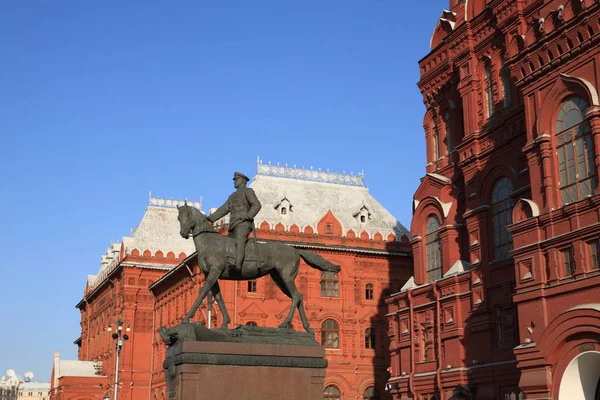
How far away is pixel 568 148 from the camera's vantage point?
2875 centimetres

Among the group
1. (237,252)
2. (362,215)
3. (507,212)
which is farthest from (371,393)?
(237,252)

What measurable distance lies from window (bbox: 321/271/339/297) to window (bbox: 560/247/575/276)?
28104 mm

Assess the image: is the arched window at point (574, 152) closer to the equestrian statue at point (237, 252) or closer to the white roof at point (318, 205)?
the equestrian statue at point (237, 252)

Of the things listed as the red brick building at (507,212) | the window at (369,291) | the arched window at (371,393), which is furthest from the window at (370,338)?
the red brick building at (507,212)

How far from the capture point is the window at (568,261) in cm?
2733

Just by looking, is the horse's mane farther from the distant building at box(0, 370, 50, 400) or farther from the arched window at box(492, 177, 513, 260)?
the distant building at box(0, 370, 50, 400)

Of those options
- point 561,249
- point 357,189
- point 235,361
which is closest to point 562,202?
point 561,249

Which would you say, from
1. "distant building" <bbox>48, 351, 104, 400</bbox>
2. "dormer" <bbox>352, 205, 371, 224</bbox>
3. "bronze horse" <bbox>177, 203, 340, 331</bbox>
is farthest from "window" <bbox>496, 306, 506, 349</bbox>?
"distant building" <bbox>48, 351, 104, 400</bbox>

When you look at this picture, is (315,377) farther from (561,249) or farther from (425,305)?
(425,305)

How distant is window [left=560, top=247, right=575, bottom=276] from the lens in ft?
89.7

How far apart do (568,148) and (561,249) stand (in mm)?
3785

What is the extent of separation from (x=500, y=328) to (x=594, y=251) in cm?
990

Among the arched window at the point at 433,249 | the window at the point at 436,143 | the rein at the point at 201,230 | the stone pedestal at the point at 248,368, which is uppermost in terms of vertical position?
the window at the point at 436,143

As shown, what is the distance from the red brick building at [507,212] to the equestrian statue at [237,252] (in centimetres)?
1187
